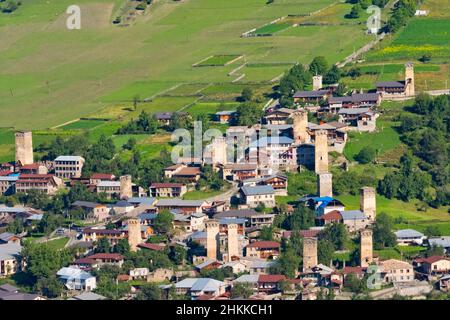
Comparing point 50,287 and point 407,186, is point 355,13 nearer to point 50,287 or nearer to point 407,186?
point 407,186

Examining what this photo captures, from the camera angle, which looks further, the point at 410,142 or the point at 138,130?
the point at 138,130

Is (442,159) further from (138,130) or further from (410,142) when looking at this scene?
(138,130)

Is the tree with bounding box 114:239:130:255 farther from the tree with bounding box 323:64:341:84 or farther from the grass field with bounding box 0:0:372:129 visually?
the tree with bounding box 323:64:341:84

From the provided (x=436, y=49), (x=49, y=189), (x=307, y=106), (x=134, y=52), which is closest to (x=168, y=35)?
(x=134, y=52)

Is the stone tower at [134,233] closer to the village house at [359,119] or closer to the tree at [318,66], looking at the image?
the village house at [359,119]

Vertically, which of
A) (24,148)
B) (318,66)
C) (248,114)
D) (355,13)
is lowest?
(24,148)

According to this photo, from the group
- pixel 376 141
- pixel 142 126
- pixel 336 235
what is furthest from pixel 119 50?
pixel 336 235

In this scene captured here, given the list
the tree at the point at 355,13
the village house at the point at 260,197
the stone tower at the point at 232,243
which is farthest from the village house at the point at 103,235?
the tree at the point at 355,13
